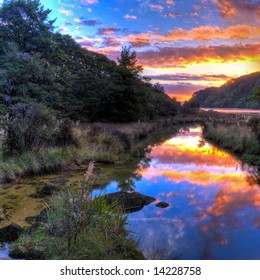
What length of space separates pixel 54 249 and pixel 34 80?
24476 millimetres

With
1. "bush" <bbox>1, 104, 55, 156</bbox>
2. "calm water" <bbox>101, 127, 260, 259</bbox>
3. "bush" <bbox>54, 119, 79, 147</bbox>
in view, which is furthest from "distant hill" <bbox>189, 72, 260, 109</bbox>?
"bush" <bbox>1, 104, 55, 156</bbox>

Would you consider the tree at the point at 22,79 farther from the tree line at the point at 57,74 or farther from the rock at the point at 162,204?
the rock at the point at 162,204

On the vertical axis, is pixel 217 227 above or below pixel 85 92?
below

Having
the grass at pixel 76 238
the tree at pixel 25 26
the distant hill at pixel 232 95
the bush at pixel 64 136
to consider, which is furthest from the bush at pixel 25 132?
the distant hill at pixel 232 95

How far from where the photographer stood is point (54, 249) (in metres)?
4.67

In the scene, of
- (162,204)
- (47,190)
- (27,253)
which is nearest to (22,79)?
(47,190)

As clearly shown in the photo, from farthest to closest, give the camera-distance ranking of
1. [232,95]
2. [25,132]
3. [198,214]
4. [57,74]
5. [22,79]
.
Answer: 1. [232,95]
2. [57,74]
3. [22,79]
4. [25,132]
5. [198,214]

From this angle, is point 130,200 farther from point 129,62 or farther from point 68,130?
point 129,62

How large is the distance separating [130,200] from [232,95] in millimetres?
59480

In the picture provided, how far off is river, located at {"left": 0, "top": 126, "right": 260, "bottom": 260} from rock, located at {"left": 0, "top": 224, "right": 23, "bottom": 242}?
0.31m

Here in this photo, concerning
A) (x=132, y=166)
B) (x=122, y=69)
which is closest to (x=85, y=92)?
(x=122, y=69)

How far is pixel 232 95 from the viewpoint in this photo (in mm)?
63406

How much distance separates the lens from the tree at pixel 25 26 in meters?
28.5
